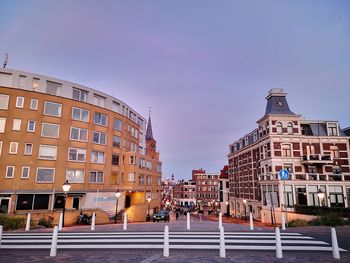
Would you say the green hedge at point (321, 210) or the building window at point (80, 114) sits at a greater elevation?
the building window at point (80, 114)

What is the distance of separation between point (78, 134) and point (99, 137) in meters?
3.45

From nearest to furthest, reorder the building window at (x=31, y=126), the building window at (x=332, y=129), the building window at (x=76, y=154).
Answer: the building window at (x=31, y=126) < the building window at (x=76, y=154) < the building window at (x=332, y=129)

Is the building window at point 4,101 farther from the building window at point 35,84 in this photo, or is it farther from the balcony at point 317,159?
the balcony at point 317,159

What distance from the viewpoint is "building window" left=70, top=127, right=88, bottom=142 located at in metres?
34.1

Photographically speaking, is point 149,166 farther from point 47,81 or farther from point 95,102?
point 47,81

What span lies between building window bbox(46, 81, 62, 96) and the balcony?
123 feet

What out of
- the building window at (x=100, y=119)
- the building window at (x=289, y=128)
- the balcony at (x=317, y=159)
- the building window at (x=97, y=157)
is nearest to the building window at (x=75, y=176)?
the building window at (x=97, y=157)

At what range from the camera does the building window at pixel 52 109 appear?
32044 mm

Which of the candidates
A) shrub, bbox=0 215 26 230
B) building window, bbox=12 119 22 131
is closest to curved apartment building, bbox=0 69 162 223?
building window, bbox=12 119 22 131

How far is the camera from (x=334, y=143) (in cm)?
3875

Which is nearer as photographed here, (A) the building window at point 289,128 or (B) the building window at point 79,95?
(B) the building window at point 79,95

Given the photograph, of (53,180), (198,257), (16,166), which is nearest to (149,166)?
(53,180)

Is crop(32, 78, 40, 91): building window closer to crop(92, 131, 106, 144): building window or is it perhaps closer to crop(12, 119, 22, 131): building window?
crop(12, 119, 22, 131): building window

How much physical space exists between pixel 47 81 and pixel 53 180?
13320 millimetres
